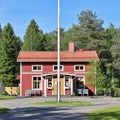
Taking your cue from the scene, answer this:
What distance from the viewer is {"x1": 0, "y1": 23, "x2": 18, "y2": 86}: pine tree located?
68.4 m

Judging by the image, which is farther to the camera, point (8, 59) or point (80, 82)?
point (8, 59)

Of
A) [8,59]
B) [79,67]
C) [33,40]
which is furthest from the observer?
[33,40]

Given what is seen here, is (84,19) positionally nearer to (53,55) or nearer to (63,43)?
(63,43)

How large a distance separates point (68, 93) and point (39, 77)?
192 inches

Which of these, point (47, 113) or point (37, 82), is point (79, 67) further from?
point (47, 113)

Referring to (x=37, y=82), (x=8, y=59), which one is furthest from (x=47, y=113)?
(x=8, y=59)

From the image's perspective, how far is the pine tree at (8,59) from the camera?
68.4 metres

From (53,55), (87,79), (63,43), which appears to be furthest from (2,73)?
(63,43)

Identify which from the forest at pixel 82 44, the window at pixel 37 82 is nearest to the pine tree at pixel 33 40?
the forest at pixel 82 44

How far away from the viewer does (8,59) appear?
71.2 metres

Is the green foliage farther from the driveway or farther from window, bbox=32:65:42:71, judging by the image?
the driveway

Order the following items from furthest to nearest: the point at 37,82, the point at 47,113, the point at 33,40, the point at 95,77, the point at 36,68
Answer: the point at 33,40, the point at 36,68, the point at 37,82, the point at 95,77, the point at 47,113

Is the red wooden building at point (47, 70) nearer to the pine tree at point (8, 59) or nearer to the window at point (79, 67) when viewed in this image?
the window at point (79, 67)

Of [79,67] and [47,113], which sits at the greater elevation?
[79,67]
